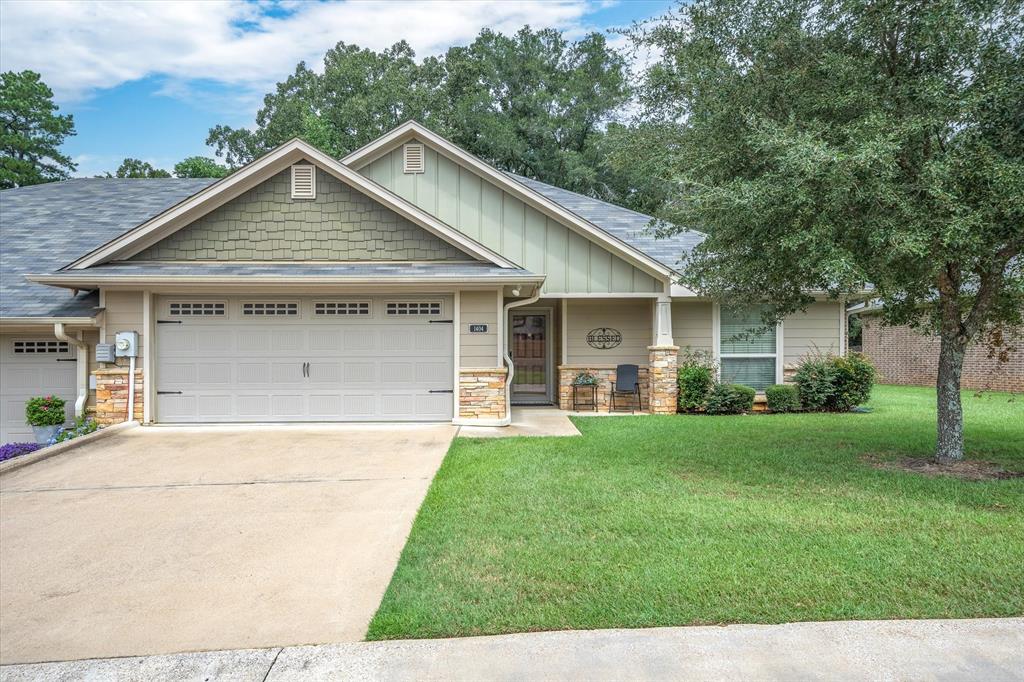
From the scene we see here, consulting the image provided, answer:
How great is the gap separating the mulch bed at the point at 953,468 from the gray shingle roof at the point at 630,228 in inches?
225

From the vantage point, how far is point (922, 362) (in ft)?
61.3

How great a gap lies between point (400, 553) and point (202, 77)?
23.5 meters

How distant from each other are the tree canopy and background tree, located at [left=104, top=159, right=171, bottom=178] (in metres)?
4.41

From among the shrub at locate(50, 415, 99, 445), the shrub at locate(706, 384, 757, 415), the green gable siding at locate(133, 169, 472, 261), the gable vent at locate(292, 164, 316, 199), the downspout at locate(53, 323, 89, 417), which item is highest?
the gable vent at locate(292, 164, 316, 199)

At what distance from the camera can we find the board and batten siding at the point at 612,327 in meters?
12.4

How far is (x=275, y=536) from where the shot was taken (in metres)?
4.79

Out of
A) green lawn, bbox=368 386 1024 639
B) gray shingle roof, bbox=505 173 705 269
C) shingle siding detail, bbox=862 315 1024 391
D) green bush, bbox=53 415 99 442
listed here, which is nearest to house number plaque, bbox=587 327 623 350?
gray shingle roof, bbox=505 173 705 269

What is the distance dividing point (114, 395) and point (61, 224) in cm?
549

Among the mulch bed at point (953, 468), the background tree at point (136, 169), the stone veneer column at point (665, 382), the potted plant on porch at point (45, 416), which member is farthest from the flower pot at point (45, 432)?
the background tree at point (136, 169)

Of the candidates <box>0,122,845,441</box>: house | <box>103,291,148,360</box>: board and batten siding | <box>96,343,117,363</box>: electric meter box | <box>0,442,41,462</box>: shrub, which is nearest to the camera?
<box>0,442,41,462</box>: shrub

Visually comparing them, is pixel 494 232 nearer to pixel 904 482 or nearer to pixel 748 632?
pixel 904 482

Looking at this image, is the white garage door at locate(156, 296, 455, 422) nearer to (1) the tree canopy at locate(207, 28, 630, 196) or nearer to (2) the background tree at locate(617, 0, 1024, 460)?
(2) the background tree at locate(617, 0, 1024, 460)

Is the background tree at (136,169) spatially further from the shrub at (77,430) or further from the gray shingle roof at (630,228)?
the shrub at (77,430)

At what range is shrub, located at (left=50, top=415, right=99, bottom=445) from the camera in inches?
354
